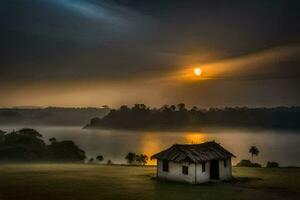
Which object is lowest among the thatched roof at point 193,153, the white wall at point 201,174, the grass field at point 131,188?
the grass field at point 131,188

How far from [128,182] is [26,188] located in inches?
470

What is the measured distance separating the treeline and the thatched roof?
54911mm

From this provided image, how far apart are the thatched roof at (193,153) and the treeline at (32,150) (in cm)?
5491

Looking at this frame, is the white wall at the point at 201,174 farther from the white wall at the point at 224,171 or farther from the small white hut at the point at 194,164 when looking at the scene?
the white wall at the point at 224,171

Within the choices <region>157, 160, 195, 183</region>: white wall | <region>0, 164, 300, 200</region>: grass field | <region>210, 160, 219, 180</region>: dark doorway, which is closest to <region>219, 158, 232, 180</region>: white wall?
<region>210, 160, 219, 180</region>: dark doorway

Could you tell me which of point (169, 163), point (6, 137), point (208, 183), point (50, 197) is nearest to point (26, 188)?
point (50, 197)

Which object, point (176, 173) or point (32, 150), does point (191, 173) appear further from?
point (32, 150)

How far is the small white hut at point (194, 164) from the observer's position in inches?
1848

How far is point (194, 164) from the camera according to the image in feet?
153

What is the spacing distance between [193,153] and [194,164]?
1.89 meters

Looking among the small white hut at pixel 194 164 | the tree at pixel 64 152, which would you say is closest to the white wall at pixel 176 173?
the small white hut at pixel 194 164

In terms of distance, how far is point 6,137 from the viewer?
11144cm

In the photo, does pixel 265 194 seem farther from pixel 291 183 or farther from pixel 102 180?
pixel 102 180

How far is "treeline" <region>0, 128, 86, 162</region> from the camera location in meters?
97.6
